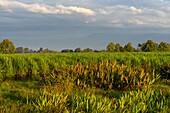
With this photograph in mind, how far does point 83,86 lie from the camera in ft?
22.3

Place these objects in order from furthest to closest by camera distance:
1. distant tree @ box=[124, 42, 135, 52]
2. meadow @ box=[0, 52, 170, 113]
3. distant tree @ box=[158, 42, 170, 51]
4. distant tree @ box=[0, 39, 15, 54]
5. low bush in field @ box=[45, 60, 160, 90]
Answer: distant tree @ box=[124, 42, 135, 52]
distant tree @ box=[158, 42, 170, 51]
distant tree @ box=[0, 39, 15, 54]
low bush in field @ box=[45, 60, 160, 90]
meadow @ box=[0, 52, 170, 113]

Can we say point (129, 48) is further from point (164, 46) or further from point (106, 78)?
point (106, 78)

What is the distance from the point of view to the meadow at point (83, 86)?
4.67 meters

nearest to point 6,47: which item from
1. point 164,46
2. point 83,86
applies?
point 83,86

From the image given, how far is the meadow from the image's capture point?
467cm

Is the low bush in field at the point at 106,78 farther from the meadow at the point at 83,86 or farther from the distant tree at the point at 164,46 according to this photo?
the distant tree at the point at 164,46

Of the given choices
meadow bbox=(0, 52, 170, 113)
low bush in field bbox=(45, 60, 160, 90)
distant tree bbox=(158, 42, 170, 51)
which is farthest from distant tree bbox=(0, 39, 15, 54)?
distant tree bbox=(158, 42, 170, 51)

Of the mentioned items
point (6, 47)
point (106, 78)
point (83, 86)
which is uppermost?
point (6, 47)

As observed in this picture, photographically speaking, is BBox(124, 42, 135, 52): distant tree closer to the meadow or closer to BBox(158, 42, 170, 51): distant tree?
BBox(158, 42, 170, 51): distant tree

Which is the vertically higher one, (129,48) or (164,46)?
(164,46)

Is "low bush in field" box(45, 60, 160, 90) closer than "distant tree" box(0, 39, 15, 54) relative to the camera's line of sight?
Yes

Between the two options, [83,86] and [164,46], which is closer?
[83,86]

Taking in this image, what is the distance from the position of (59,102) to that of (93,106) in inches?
38.9

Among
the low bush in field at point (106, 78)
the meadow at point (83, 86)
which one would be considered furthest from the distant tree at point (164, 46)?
the low bush in field at point (106, 78)
